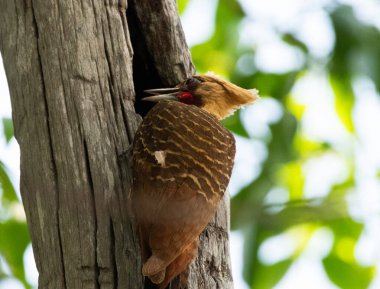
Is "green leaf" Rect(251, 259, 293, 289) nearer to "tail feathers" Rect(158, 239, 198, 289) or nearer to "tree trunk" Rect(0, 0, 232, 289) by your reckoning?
"tree trunk" Rect(0, 0, 232, 289)

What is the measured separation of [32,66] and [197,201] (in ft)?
3.85

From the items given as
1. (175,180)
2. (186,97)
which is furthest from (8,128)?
(175,180)

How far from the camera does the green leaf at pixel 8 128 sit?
187 inches

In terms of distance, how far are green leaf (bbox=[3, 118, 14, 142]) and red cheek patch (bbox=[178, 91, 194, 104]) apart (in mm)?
1007

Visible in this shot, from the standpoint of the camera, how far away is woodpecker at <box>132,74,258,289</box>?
12.5 ft

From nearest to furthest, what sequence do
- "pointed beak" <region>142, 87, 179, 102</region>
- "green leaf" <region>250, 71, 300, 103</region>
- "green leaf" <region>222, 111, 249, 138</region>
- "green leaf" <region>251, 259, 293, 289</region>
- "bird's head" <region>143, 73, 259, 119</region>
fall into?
1. "green leaf" <region>251, 259, 293, 289</region>
2. "pointed beak" <region>142, 87, 179, 102</region>
3. "bird's head" <region>143, 73, 259, 119</region>
4. "green leaf" <region>250, 71, 300, 103</region>
5. "green leaf" <region>222, 111, 249, 138</region>

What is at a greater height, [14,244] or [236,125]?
[236,125]

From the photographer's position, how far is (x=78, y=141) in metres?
4.23

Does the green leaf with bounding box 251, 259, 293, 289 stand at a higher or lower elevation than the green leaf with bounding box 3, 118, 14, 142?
lower

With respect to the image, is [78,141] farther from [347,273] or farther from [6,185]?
[347,273]

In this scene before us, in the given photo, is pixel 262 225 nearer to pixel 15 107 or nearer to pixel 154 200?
pixel 154 200

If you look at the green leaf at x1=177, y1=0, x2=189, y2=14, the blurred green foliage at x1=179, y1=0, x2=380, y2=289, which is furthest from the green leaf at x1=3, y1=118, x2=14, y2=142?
the green leaf at x1=177, y1=0, x2=189, y2=14

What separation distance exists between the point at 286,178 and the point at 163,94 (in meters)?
1.90

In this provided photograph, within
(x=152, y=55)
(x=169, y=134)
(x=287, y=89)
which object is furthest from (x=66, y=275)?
(x=287, y=89)
